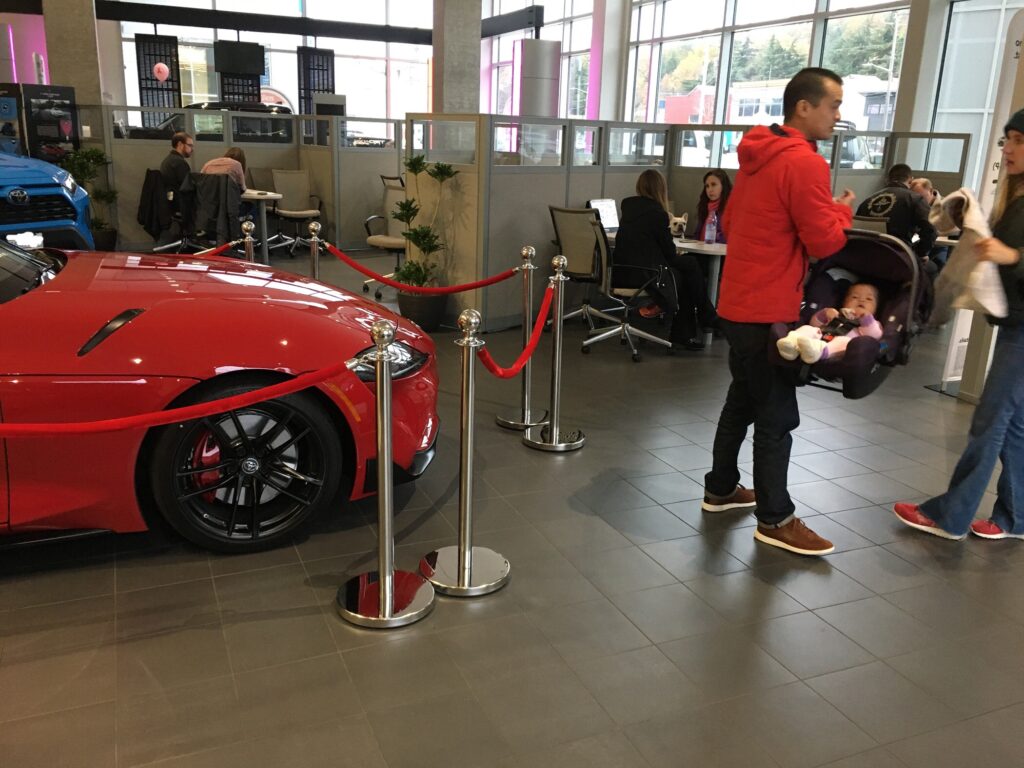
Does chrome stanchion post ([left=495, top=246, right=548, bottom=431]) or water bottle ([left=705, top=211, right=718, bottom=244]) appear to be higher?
water bottle ([left=705, top=211, right=718, bottom=244])

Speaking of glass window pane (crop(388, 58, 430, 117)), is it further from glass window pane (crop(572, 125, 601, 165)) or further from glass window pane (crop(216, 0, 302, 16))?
glass window pane (crop(572, 125, 601, 165))

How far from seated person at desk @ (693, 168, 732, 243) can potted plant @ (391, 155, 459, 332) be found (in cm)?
198

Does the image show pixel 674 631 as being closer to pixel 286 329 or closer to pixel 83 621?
pixel 286 329

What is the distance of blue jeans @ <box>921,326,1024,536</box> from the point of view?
3.00 metres

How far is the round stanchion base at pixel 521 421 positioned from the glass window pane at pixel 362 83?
18.4 meters

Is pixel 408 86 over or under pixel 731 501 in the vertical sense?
over

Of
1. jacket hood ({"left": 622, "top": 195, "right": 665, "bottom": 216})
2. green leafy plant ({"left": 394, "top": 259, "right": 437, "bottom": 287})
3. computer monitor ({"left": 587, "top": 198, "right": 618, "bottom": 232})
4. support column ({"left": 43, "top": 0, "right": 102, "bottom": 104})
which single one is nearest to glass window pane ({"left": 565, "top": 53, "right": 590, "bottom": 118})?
support column ({"left": 43, "top": 0, "right": 102, "bottom": 104})

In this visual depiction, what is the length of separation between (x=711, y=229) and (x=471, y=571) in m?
4.59

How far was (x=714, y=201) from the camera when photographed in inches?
259

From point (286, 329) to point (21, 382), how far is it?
0.79 m

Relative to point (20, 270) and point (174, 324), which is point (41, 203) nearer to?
point (20, 270)

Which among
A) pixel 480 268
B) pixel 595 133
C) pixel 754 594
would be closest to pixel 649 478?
pixel 754 594

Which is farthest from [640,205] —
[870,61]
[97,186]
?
[870,61]

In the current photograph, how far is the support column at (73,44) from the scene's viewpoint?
12.3 meters
